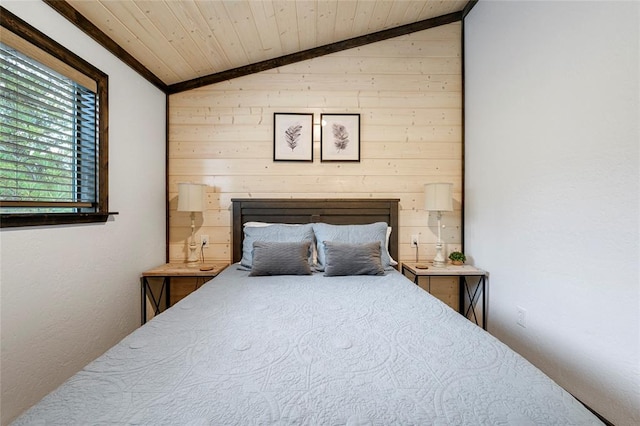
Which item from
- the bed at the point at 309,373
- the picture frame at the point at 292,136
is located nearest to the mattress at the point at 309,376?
the bed at the point at 309,373

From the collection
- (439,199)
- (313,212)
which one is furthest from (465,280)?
(313,212)

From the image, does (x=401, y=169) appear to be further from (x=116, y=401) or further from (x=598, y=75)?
(x=116, y=401)

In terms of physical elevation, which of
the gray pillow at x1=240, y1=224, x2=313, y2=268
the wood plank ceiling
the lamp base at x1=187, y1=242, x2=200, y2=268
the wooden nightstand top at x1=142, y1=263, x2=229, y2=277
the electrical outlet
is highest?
the wood plank ceiling

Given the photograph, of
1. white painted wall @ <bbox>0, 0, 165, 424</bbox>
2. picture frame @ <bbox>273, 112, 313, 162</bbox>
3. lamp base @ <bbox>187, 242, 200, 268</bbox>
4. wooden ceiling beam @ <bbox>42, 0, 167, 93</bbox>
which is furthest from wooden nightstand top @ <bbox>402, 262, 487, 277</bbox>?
wooden ceiling beam @ <bbox>42, 0, 167, 93</bbox>

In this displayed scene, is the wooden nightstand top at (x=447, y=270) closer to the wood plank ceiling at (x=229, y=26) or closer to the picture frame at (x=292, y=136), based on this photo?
the picture frame at (x=292, y=136)

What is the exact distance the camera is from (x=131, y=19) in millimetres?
1990

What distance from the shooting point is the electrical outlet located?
7.09 feet

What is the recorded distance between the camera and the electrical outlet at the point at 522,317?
2.16 meters

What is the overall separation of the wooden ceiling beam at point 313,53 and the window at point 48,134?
94cm

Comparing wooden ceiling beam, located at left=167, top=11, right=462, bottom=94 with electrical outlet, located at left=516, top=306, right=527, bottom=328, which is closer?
electrical outlet, located at left=516, top=306, right=527, bottom=328

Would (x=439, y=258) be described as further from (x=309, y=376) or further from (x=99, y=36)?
(x=99, y=36)

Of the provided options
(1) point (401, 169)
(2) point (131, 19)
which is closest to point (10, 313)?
(2) point (131, 19)

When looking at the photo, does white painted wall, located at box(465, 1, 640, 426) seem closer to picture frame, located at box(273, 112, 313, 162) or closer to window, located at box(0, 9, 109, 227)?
picture frame, located at box(273, 112, 313, 162)

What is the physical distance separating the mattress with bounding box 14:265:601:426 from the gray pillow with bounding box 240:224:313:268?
3.46 ft
